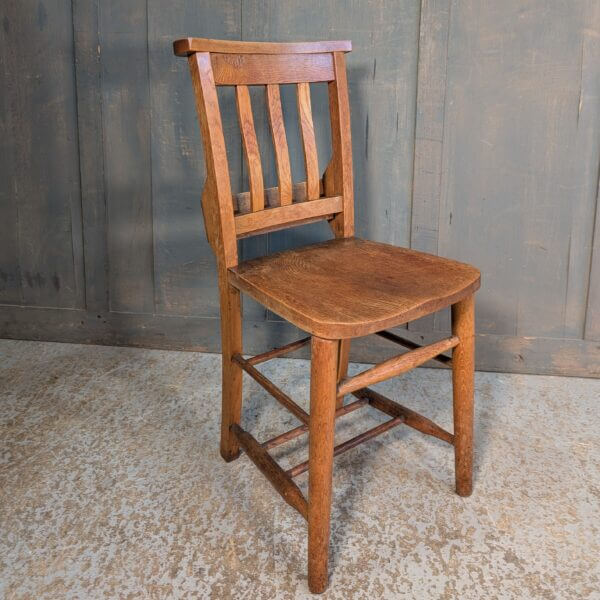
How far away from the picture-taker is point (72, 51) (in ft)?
7.02

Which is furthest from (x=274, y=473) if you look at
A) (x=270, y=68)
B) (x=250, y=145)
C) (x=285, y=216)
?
(x=270, y=68)

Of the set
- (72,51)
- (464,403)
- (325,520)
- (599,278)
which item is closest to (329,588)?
(325,520)

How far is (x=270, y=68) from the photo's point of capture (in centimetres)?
151

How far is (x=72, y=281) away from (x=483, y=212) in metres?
1.39

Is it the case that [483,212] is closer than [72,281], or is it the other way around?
[483,212]

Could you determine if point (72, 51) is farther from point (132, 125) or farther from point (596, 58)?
point (596, 58)

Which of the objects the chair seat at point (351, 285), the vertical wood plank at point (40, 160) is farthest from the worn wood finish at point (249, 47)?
the vertical wood plank at point (40, 160)

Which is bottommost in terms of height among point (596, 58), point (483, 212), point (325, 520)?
point (325, 520)

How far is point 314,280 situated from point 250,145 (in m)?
0.35

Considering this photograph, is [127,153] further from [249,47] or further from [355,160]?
[249,47]

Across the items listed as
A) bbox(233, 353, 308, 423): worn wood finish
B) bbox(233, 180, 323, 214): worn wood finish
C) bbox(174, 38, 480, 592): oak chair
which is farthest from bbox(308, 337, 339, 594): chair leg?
bbox(233, 180, 323, 214): worn wood finish

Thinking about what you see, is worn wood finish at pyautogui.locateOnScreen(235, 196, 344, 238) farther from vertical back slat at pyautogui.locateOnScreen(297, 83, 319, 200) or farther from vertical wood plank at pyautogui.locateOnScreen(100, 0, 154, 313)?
vertical wood plank at pyautogui.locateOnScreen(100, 0, 154, 313)

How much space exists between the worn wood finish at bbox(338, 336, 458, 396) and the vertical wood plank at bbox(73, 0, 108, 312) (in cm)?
130

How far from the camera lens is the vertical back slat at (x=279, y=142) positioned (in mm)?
1526
